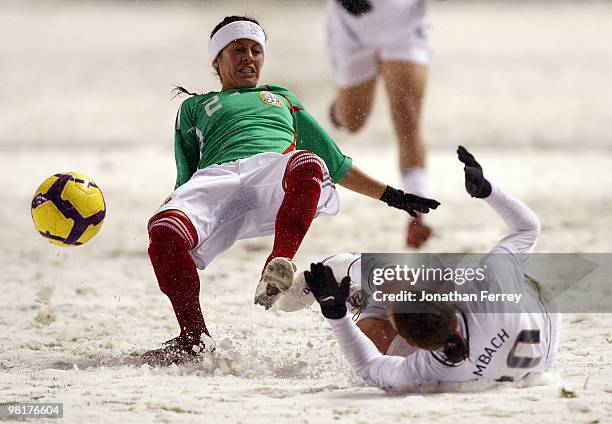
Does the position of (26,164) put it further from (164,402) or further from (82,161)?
(164,402)

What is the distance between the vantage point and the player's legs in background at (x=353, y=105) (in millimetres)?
7809

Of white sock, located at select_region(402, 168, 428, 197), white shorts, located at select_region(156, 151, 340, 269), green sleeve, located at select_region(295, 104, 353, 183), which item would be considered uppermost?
white sock, located at select_region(402, 168, 428, 197)

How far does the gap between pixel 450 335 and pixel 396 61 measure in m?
4.08

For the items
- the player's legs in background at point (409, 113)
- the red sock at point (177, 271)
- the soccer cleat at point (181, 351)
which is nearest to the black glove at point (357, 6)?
the player's legs in background at point (409, 113)

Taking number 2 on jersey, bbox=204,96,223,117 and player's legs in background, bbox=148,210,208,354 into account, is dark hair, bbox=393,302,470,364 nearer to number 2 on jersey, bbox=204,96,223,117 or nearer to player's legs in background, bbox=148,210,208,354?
player's legs in background, bbox=148,210,208,354

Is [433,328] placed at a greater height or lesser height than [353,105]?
lesser

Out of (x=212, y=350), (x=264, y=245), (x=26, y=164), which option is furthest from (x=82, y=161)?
(x=212, y=350)

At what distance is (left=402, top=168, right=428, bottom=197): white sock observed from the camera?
24.1 feet

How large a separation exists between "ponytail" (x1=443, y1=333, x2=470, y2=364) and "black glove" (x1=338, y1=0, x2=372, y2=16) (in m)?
4.31

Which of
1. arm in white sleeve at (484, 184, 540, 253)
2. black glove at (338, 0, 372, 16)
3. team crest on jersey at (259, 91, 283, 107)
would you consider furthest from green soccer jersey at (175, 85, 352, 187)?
black glove at (338, 0, 372, 16)

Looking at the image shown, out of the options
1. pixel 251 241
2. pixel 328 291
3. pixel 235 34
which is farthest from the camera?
pixel 251 241

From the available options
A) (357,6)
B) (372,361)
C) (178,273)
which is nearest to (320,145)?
(178,273)

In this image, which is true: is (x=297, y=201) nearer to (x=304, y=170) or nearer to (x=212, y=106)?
(x=304, y=170)

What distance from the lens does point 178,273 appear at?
4305mm
